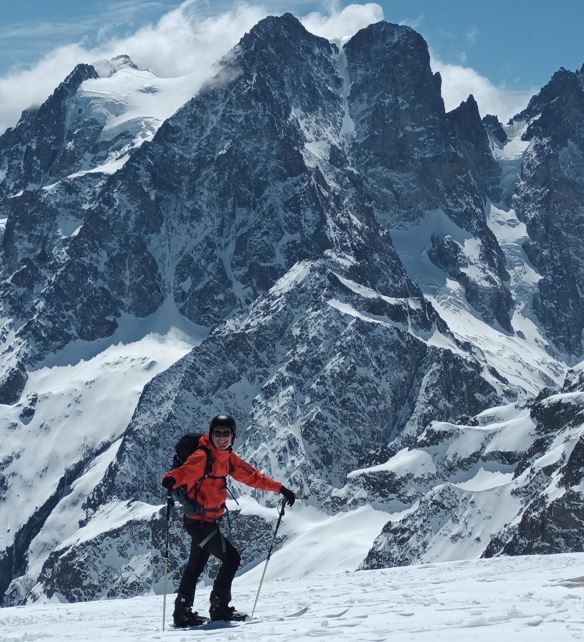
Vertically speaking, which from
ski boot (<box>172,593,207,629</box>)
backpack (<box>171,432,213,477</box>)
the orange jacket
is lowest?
ski boot (<box>172,593,207,629</box>)

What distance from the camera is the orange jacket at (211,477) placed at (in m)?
26.0

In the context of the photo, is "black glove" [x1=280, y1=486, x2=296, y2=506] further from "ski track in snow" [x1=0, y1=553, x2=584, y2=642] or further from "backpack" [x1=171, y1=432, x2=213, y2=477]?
"ski track in snow" [x1=0, y1=553, x2=584, y2=642]

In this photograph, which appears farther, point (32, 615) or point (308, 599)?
point (32, 615)

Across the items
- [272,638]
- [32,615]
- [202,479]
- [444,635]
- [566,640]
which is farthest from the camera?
[32,615]

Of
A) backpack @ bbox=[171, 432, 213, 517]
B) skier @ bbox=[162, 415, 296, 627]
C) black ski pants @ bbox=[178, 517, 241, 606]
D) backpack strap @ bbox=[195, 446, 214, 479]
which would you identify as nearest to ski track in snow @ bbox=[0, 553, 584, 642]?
skier @ bbox=[162, 415, 296, 627]

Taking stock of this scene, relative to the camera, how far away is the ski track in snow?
72.1 feet

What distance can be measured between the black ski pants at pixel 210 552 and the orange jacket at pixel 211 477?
223 millimetres

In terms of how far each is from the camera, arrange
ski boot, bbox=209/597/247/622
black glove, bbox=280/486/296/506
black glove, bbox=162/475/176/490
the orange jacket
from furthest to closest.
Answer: black glove, bbox=280/486/296/506, ski boot, bbox=209/597/247/622, the orange jacket, black glove, bbox=162/475/176/490

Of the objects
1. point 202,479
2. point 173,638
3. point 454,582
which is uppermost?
point 202,479

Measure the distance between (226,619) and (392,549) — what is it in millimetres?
172150

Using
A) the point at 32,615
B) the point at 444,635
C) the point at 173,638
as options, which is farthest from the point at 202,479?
the point at 32,615

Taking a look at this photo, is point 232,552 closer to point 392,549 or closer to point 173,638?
point 173,638

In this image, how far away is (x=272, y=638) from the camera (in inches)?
891

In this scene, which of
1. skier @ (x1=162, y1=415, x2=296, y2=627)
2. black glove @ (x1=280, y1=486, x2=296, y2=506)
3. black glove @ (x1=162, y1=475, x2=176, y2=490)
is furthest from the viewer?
black glove @ (x1=280, y1=486, x2=296, y2=506)
